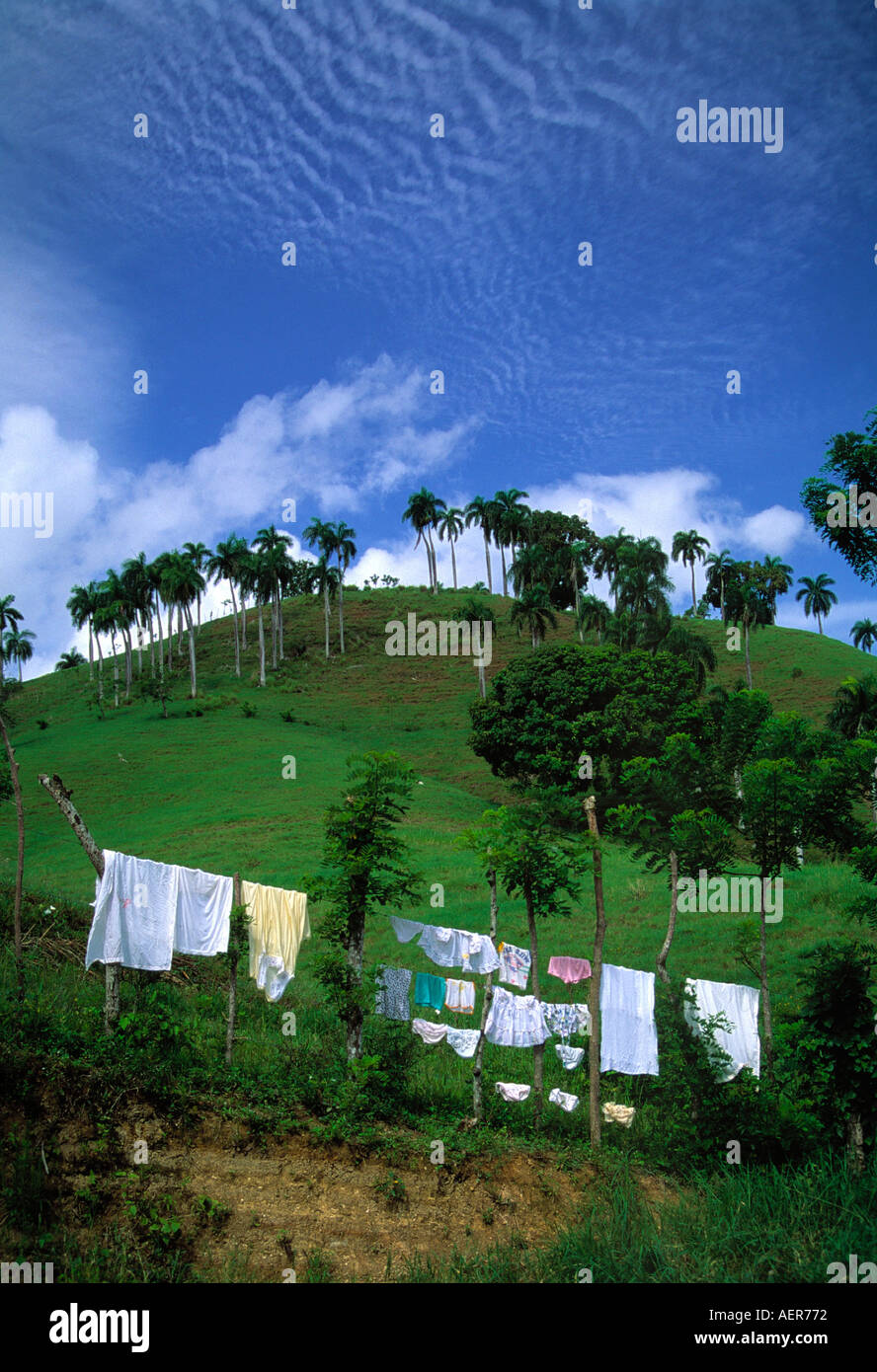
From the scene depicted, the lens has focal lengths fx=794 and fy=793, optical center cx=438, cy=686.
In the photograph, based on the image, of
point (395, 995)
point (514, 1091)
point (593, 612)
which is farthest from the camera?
point (593, 612)

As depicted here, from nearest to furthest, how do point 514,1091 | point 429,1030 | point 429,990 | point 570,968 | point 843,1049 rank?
1. point 843,1049
2. point 514,1091
3. point 429,1030
4. point 429,990
5. point 570,968

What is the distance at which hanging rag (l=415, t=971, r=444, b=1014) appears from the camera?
15938mm

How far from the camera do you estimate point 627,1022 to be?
15.5m

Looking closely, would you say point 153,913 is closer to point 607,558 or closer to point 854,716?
point 854,716

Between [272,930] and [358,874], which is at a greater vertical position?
[358,874]

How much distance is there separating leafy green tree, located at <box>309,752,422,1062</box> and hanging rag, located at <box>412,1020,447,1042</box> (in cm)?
162

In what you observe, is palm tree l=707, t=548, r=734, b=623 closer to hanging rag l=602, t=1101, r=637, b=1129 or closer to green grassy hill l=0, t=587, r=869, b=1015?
green grassy hill l=0, t=587, r=869, b=1015

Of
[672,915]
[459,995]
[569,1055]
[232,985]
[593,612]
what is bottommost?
[569,1055]

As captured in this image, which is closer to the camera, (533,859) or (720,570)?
(533,859)

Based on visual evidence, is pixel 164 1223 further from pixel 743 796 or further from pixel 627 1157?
pixel 743 796

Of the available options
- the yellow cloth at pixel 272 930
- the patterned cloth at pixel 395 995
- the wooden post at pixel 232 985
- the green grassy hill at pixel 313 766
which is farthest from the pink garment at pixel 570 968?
the wooden post at pixel 232 985

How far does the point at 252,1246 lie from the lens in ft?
32.8

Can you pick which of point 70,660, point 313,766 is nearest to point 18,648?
point 70,660

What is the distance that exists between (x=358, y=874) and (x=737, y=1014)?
322 inches
